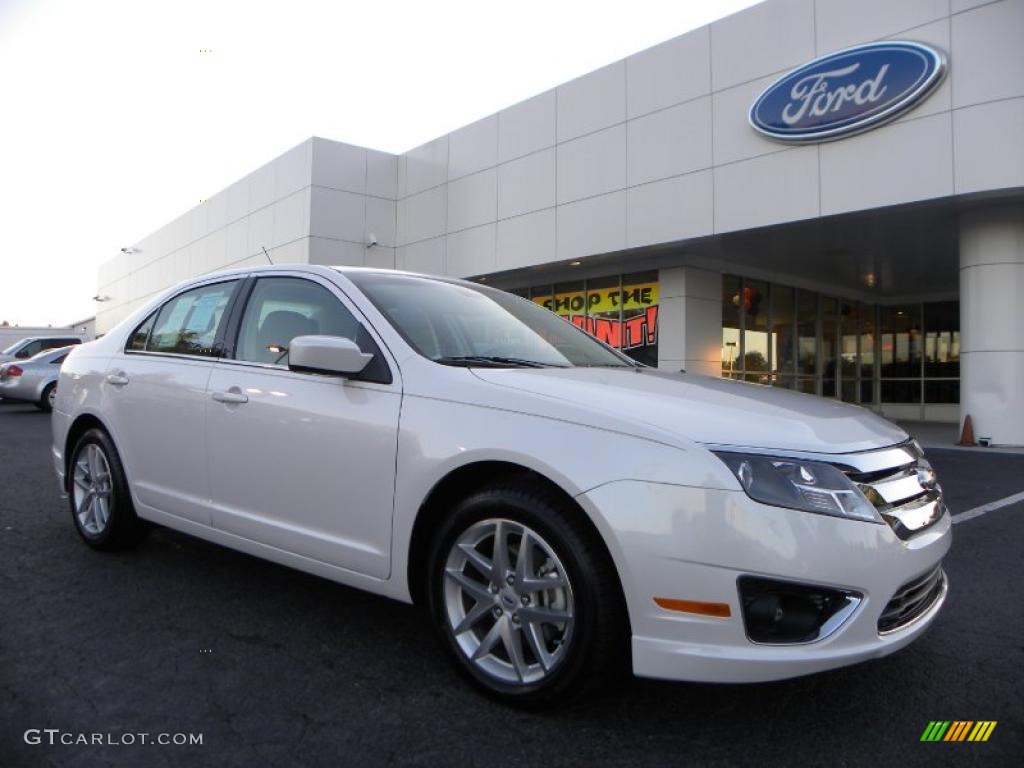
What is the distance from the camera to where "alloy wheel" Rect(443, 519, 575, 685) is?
2355 mm

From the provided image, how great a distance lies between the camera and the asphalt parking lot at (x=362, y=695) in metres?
2.20

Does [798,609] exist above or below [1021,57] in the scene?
below

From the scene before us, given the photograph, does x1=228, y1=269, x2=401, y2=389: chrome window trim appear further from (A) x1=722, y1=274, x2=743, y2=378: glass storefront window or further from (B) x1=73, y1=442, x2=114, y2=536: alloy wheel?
(A) x1=722, y1=274, x2=743, y2=378: glass storefront window

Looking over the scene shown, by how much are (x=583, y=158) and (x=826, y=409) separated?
44.8ft

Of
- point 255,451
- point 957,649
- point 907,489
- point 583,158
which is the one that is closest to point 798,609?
point 907,489

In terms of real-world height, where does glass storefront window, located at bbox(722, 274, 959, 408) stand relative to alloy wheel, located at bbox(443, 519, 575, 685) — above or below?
above

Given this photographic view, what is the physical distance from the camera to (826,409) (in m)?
2.80

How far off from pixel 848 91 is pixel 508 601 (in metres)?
11.8

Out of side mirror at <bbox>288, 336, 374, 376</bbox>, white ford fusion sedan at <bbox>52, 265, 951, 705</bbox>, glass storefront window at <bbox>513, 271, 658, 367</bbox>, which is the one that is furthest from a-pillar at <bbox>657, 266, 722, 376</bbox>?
side mirror at <bbox>288, 336, 374, 376</bbox>

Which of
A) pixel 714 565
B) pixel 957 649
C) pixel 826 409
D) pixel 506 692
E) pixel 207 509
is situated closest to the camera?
pixel 714 565

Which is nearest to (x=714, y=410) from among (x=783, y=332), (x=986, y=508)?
(x=986, y=508)

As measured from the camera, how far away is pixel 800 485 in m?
2.16

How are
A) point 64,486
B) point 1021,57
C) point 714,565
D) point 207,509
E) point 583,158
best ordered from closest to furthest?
1. point 714,565
2. point 207,509
3. point 64,486
4. point 1021,57
5. point 583,158

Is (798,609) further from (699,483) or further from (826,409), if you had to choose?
(826,409)
